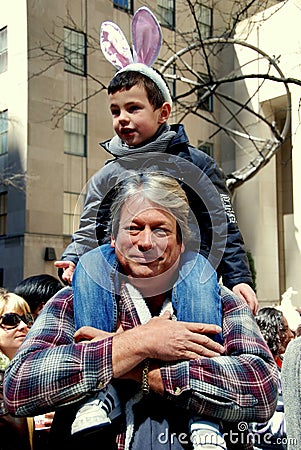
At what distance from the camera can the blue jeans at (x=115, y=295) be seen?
219 cm

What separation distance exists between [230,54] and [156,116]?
20478mm

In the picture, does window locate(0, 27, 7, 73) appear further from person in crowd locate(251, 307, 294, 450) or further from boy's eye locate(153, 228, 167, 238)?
→ boy's eye locate(153, 228, 167, 238)

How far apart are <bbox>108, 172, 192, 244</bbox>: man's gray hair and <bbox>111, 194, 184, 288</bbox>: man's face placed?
0.03 metres

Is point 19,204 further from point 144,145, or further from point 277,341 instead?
point 144,145

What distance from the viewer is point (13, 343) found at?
4016 mm

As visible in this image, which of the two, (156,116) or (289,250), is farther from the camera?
(289,250)

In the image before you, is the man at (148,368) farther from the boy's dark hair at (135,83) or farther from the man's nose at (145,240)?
the boy's dark hair at (135,83)

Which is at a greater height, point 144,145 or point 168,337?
point 144,145

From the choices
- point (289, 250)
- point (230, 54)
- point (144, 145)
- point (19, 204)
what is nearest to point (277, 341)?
point (144, 145)

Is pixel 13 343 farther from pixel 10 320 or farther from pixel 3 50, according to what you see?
pixel 3 50

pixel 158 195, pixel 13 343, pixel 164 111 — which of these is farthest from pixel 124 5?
pixel 158 195

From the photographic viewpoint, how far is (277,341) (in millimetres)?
4809

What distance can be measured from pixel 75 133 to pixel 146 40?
54.8 ft

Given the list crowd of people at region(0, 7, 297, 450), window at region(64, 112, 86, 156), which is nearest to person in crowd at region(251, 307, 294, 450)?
crowd of people at region(0, 7, 297, 450)
